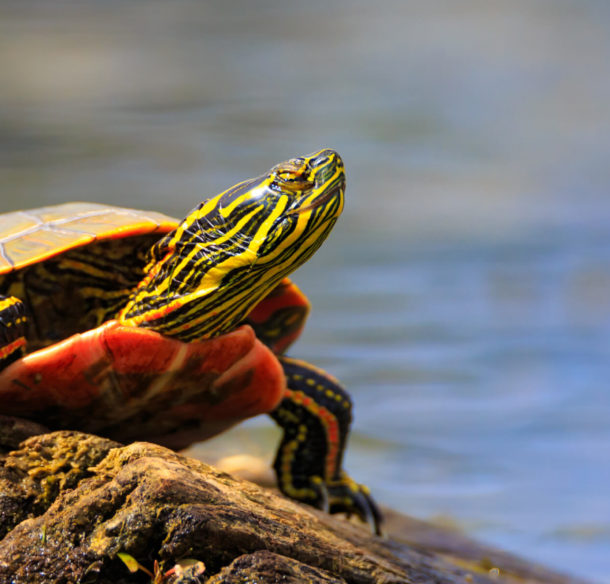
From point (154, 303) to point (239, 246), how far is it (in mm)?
304

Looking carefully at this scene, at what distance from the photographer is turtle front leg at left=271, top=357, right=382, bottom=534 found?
8.21ft

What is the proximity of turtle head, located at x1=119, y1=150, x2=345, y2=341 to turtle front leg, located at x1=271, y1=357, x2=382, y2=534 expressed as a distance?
1.97 ft

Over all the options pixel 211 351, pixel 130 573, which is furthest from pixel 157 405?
pixel 130 573

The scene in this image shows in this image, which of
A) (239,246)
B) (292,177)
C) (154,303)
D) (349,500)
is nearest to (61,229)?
(154,303)

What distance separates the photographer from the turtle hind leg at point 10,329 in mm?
1751

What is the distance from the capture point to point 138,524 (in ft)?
4.13

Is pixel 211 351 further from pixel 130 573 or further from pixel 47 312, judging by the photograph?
pixel 130 573

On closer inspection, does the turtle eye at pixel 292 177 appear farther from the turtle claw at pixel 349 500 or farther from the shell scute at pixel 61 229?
the turtle claw at pixel 349 500

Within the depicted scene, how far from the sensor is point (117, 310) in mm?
2107

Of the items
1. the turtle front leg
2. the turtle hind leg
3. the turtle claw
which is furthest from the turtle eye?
the turtle claw

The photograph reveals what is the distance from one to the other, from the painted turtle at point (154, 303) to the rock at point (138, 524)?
33 cm

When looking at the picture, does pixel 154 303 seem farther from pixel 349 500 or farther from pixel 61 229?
pixel 349 500

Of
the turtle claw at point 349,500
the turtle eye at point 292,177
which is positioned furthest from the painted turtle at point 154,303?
the turtle claw at point 349,500

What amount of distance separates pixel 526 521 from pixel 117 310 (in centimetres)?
330
